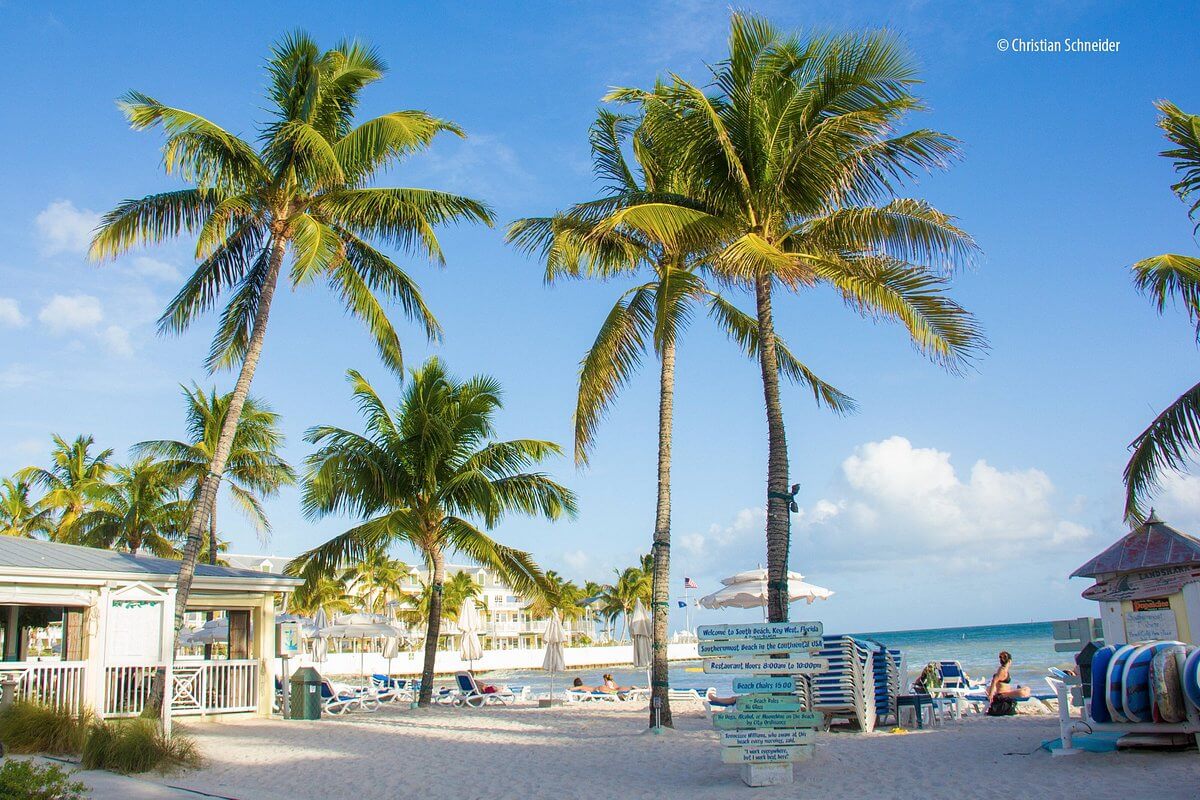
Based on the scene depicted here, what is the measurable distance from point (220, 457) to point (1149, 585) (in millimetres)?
12696

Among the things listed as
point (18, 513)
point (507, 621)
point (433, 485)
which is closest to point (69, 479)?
point (18, 513)

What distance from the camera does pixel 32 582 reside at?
13.8 metres

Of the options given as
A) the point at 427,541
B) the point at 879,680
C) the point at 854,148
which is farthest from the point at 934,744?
the point at 427,541

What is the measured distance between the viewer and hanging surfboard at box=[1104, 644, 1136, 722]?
8445 millimetres

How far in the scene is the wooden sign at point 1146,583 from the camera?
10.6 m

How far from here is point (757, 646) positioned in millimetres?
9320

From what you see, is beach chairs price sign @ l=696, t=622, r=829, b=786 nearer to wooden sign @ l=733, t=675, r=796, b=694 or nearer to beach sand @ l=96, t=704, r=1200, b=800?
wooden sign @ l=733, t=675, r=796, b=694

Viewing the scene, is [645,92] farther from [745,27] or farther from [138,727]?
[138,727]

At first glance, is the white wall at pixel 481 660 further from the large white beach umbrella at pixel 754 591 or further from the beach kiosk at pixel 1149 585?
the beach kiosk at pixel 1149 585

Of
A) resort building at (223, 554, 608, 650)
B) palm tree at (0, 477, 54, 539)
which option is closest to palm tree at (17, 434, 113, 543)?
palm tree at (0, 477, 54, 539)

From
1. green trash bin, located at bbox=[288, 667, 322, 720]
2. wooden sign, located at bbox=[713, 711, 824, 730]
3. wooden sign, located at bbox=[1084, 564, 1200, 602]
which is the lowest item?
green trash bin, located at bbox=[288, 667, 322, 720]

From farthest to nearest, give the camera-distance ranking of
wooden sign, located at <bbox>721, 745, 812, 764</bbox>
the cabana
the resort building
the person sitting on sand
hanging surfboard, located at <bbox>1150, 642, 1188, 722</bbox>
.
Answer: the resort building < the person sitting on sand < the cabana < wooden sign, located at <bbox>721, 745, 812, 764</bbox> < hanging surfboard, located at <bbox>1150, 642, 1188, 722</bbox>

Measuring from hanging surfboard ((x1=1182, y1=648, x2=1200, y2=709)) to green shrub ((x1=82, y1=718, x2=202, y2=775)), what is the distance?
32.7 ft

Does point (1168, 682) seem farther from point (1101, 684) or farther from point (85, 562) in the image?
point (85, 562)
